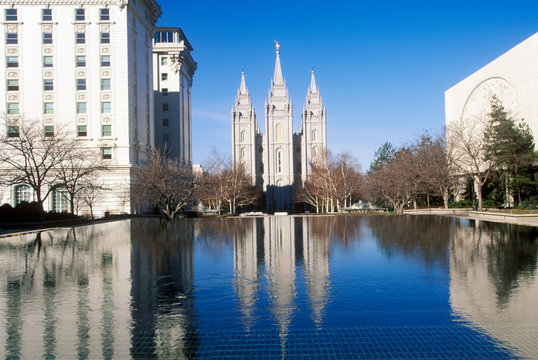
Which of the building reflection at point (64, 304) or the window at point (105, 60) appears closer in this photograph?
the building reflection at point (64, 304)

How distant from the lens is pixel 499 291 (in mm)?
10094

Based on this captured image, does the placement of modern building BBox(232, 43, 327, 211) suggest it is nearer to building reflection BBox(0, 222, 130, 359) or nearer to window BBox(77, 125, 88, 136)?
window BBox(77, 125, 88, 136)

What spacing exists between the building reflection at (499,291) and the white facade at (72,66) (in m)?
39.3

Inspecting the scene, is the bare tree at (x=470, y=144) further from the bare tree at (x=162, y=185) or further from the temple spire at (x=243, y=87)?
the temple spire at (x=243, y=87)

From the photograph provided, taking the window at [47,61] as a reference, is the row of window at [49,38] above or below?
above

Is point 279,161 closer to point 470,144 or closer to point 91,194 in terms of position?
point 470,144

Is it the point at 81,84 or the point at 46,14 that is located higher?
the point at 46,14

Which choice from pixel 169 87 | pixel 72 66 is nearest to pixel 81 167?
pixel 72 66

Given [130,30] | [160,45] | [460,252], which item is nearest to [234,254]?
[460,252]

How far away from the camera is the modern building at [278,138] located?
111m

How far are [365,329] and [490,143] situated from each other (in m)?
45.2

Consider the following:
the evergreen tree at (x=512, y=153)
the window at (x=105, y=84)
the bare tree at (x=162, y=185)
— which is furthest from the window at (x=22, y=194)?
the evergreen tree at (x=512, y=153)

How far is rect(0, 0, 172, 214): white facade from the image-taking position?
4941cm

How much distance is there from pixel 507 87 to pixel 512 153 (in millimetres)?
8684
